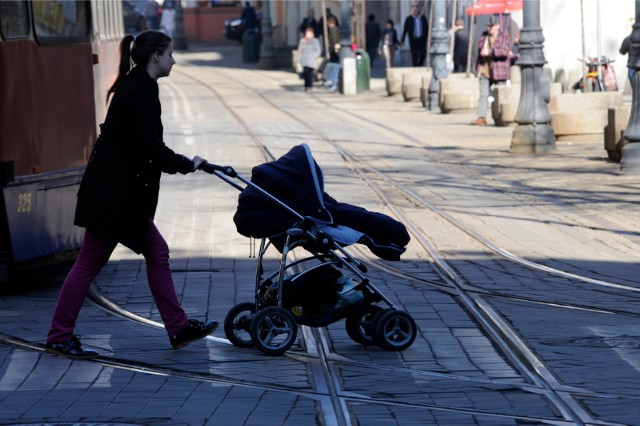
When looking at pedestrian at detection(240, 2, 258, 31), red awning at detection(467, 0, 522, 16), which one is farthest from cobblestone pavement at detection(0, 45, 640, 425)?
pedestrian at detection(240, 2, 258, 31)

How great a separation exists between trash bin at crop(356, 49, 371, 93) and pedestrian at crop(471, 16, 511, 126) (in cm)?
1237

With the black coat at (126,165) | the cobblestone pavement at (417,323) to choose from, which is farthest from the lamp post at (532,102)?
the black coat at (126,165)

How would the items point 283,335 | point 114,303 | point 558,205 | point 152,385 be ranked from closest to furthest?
point 152,385 → point 283,335 → point 114,303 → point 558,205

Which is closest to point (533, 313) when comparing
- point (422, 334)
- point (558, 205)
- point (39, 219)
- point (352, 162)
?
point (422, 334)

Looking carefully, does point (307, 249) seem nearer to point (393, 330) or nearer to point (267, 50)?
point (393, 330)

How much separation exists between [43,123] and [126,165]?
2.58m

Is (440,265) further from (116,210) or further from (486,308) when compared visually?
(116,210)

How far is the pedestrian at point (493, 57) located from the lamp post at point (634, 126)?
6.88 meters

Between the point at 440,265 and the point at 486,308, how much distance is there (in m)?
1.87

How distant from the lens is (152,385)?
6.90 m

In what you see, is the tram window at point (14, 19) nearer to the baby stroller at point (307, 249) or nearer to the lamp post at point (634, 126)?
the baby stroller at point (307, 249)

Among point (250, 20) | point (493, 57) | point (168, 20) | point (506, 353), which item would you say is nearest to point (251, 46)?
point (250, 20)

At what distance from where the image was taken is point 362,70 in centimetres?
3706

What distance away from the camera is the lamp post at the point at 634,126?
1639 cm
